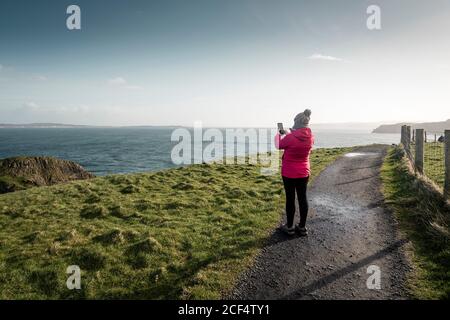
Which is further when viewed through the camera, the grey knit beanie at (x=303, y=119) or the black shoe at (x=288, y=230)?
the black shoe at (x=288, y=230)

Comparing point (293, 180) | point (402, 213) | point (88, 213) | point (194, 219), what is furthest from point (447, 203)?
point (88, 213)

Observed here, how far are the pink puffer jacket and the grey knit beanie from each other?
14 cm

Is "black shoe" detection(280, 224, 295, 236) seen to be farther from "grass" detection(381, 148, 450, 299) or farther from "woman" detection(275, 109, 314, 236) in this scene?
"grass" detection(381, 148, 450, 299)

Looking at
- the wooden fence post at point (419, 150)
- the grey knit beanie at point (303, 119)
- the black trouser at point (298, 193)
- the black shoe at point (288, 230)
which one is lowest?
the black shoe at point (288, 230)

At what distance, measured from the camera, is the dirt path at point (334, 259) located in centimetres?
585

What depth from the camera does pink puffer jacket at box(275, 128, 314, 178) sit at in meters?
7.86

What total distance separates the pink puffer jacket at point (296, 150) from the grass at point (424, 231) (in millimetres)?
3382

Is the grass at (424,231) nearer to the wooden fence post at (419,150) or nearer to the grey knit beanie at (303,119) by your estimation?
the wooden fence post at (419,150)

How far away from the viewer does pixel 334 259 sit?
23.5 feet

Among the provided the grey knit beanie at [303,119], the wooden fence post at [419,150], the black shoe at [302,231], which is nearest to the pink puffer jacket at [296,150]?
the grey knit beanie at [303,119]

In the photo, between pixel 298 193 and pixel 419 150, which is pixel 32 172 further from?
pixel 419 150

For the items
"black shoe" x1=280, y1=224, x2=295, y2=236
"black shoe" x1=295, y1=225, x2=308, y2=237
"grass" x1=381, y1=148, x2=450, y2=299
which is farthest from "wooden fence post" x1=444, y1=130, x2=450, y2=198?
"black shoe" x1=280, y1=224, x2=295, y2=236
